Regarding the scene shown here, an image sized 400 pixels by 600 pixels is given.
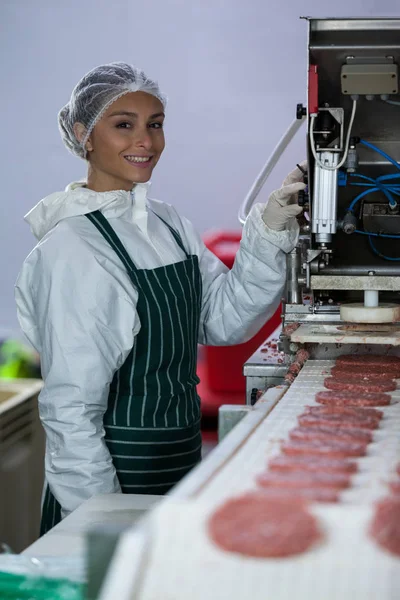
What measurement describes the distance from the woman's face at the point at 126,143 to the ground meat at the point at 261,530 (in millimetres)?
→ 1454

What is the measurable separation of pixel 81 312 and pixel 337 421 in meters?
0.88

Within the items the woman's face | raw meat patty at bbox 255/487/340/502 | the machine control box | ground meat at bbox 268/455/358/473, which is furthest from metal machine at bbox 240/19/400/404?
raw meat patty at bbox 255/487/340/502

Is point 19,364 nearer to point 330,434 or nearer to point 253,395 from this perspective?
point 253,395

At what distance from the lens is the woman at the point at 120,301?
216 cm

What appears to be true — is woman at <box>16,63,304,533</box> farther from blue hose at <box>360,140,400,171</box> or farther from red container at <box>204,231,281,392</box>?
red container at <box>204,231,281,392</box>

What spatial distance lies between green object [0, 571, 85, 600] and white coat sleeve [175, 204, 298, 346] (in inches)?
54.7

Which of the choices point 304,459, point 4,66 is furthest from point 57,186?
point 304,459

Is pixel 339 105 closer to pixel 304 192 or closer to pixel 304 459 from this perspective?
pixel 304 192

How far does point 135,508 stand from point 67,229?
2.78 feet

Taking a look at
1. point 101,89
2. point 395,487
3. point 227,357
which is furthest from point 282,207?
point 227,357

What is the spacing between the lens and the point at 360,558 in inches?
40.2

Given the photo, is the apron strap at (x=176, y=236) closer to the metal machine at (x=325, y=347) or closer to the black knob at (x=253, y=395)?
the metal machine at (x=325, y=347)

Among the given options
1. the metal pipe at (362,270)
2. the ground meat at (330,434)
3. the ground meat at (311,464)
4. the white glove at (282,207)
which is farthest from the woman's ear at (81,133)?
the ground meat at (311,464)

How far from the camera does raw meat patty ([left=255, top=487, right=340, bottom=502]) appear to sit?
3.69 feet
